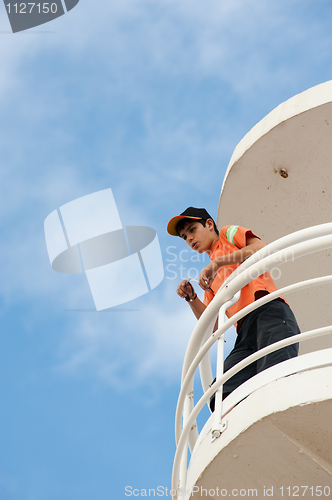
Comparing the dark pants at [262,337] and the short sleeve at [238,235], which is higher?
the short sleeve at [238,235]

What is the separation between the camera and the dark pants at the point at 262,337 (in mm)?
3289

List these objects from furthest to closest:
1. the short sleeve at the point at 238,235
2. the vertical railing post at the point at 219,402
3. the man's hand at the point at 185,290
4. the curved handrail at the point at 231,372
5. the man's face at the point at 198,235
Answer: the man's face at the point at 198,235, the man's hand at the point at 185,290, the short sleeve at the point at 238,235, the vertical railing post at the point at 219,402, the curved handrail at the point at 231,372

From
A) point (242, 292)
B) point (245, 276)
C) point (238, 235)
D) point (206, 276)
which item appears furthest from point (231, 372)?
point (238, 235)

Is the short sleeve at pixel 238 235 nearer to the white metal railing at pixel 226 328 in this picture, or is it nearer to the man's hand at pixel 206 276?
the man's hand at pixel 206 276

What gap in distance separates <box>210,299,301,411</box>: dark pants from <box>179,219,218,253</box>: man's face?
860 millimetres

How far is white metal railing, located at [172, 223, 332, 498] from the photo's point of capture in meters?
2.66

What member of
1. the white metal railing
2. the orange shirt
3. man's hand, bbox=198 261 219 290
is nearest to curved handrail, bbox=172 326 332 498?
the white metal railing

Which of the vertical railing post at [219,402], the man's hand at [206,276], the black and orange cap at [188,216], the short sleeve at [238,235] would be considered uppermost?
the black and orange cap at [188,216]

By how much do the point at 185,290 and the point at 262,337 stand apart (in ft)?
3.15

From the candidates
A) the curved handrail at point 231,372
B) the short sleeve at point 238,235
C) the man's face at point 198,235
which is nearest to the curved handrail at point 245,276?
the curved handrail at point 231,372

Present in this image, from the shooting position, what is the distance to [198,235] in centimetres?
444

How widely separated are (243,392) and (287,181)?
3.45 metres

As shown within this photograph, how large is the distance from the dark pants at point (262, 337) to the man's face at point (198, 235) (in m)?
0.86

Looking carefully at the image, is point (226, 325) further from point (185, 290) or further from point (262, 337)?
point (185, 290)
